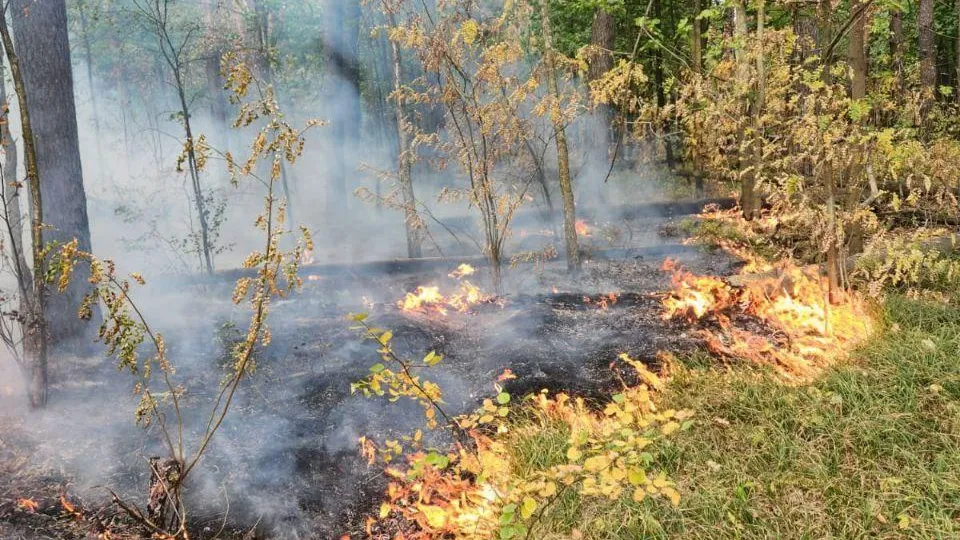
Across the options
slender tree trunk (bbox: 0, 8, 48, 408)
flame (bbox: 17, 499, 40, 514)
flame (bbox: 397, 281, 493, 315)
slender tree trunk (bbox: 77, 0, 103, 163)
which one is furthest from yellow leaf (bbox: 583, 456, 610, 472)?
slender tree trunk (bbox: 77, 0, 103, 163)

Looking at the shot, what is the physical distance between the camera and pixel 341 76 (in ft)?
54.7

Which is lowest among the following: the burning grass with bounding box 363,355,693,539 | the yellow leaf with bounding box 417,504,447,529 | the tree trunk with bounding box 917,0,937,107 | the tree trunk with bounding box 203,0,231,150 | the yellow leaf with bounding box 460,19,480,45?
the yellow leaf with bounding box 417,504,447,529

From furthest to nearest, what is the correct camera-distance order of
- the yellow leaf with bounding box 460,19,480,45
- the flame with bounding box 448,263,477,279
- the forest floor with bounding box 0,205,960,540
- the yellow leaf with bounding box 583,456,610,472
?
the flame with bounding box 448,263,477,279 < the yellow leaf with bounding box 460,19,480,45 < the forest floor with bounding box 0,205,960,540 < the yellow leaf with bounding box 583,456,610,472

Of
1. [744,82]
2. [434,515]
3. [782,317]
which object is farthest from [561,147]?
[434,515]

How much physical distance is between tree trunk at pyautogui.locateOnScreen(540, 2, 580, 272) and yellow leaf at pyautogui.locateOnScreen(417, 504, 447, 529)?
5383 mm

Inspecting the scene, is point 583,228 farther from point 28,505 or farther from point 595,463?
point 28,505

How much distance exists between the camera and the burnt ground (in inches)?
176

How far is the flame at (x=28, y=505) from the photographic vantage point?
4332mm

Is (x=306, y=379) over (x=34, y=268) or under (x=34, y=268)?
under

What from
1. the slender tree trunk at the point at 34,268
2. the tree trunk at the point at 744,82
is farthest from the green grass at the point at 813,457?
the slender tree trunk at the point at 34,268

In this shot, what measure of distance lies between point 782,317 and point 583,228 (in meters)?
6.12

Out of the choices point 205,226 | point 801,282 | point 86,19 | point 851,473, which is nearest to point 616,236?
point 801,282

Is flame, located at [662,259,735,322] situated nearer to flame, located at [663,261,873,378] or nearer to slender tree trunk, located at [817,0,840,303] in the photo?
flame, located at [663,261,873,378]

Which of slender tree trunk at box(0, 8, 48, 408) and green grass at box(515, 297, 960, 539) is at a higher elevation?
slender tree trunk at box(0, 8, 48, 408)
